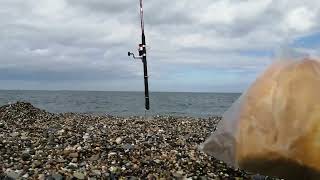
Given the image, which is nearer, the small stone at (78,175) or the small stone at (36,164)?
the small stone at (78,175)

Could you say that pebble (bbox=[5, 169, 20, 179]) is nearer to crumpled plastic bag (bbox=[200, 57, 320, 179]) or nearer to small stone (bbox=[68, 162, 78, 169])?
small stone (bbox=[68, 162, 78, 169])

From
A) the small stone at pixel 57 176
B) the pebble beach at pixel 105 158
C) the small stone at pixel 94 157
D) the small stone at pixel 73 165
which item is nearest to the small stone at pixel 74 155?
the pebble beach at pixel 105 158

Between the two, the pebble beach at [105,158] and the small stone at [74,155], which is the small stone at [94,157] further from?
the small stone at [74,155]

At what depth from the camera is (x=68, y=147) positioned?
23.0 ft

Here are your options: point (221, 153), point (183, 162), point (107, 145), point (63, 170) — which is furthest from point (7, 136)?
point (221, 153)

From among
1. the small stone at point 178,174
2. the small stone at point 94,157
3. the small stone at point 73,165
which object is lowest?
the small stone at point 178,174

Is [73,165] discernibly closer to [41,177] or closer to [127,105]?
[41,177]

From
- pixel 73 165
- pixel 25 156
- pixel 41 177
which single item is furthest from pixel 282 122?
pixel 25 156

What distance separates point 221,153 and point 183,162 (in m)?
2.20

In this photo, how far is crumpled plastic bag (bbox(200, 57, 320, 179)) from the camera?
3.20 metres

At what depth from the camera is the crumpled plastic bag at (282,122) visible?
10.5 ft

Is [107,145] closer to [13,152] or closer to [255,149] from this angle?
[13,152]

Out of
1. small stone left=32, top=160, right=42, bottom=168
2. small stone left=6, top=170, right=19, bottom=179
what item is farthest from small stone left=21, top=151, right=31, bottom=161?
small stone left=6, top=170, right=19, bottom=179

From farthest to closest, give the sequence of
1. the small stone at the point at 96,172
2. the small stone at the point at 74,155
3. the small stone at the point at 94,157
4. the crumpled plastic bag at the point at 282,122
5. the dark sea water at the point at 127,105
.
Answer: the dark sea water at the point at 127,105, the small stone at the point at 74,155, the small stone at the point at 94,157, the small stone at the point at 96,172, the crumpled plastic bag at the point at 282,122
